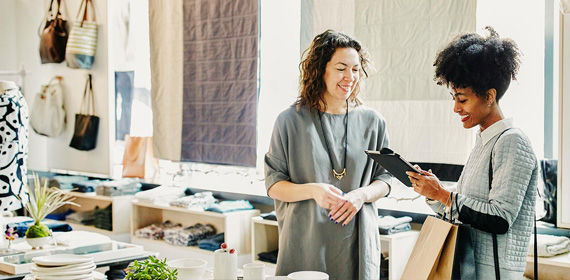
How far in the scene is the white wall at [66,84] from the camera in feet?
19.5

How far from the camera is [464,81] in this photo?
6.97ft

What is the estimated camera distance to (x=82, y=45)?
5.83 meters

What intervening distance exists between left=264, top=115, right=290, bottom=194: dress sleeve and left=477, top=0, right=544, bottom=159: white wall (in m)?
1.38

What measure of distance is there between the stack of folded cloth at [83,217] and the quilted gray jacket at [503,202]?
4.34 metres

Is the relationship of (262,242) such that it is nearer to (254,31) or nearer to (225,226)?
(225,226)

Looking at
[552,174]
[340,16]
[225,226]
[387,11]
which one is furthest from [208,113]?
[552,174]

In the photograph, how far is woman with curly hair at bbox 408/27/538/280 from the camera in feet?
6.47

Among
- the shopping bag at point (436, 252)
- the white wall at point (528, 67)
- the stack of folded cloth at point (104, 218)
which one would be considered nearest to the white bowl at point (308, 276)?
the shopping bag at point (436, 252)

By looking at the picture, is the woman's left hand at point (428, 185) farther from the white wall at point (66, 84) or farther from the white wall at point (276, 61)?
the white wall at point (66, 84)

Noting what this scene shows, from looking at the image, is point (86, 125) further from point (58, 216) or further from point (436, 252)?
point (436, 252)

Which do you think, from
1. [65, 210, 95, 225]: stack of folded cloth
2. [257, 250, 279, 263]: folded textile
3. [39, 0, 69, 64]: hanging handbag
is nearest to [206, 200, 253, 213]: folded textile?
[257, 250, 279, 263]: folded textile

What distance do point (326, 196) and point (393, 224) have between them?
1311mm

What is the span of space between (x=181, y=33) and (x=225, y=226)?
1.64 m

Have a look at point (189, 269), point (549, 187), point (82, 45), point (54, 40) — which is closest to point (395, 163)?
point (189, 269)
